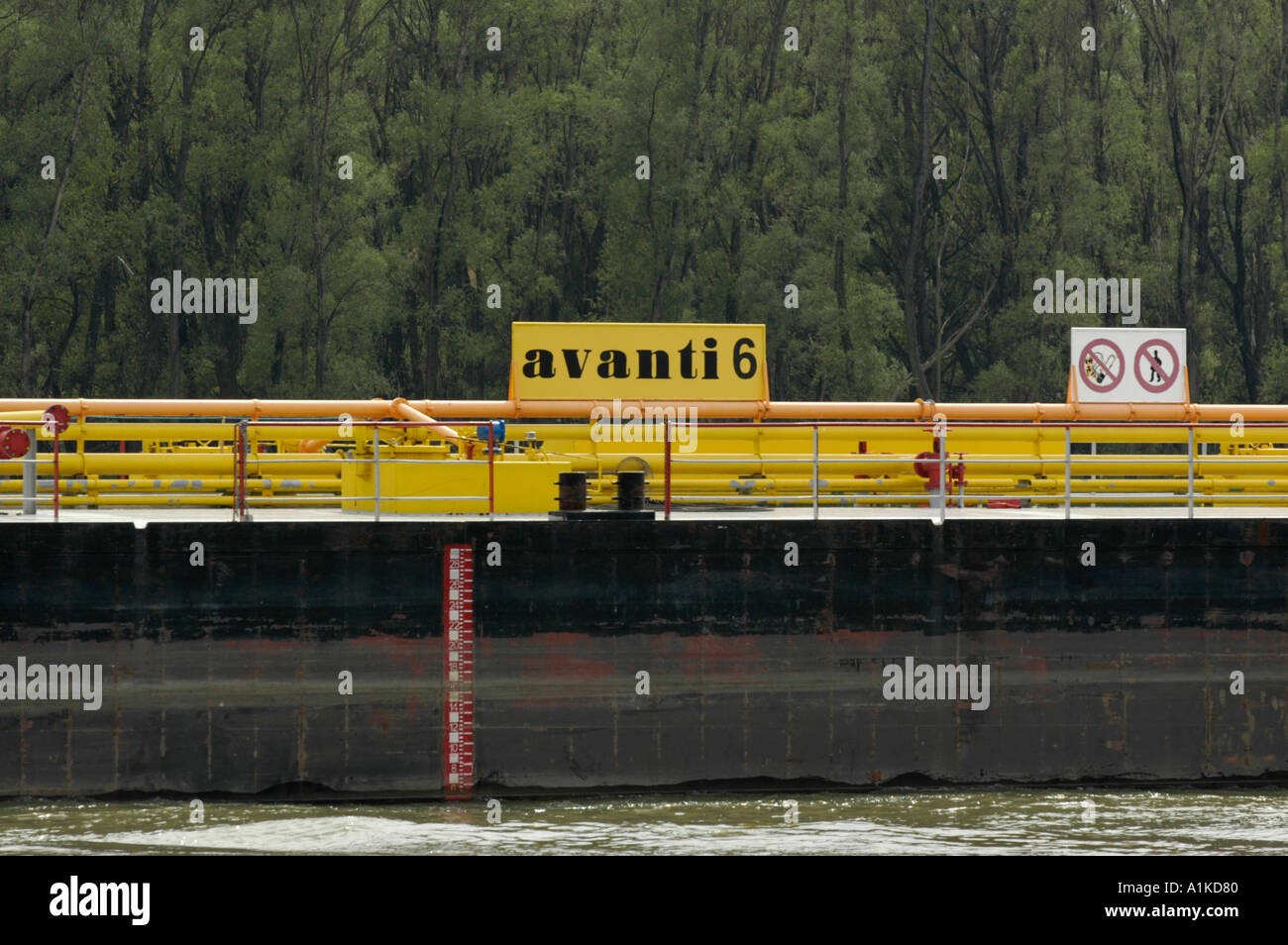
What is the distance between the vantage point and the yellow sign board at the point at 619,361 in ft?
82.9

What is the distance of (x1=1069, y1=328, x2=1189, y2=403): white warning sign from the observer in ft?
91.1

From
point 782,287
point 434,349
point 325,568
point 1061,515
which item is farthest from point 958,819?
point 434,349

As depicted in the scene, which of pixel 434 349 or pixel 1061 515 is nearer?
pixel 1061 515

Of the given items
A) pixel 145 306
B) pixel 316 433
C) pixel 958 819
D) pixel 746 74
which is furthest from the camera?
pixel 746 74

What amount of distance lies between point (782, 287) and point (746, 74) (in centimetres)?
988

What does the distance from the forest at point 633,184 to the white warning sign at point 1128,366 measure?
25.4 meters

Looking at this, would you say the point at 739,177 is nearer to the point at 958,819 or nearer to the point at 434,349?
the point at 434,349

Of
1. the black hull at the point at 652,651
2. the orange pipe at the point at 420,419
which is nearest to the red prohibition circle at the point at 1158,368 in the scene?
the black hull at the point at 652,651

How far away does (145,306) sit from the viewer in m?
55.5

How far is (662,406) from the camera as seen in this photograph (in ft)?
82.5

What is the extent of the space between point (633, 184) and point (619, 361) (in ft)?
112

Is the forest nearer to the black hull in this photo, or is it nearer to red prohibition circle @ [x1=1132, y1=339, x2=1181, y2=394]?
red prohibition circle @ [x1=1132, y1=339, x2=1181, y2=394]

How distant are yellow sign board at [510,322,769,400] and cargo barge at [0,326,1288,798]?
349 centimetres

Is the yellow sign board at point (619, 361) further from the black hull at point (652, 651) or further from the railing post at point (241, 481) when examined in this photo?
the railing post at point (241, 481)
